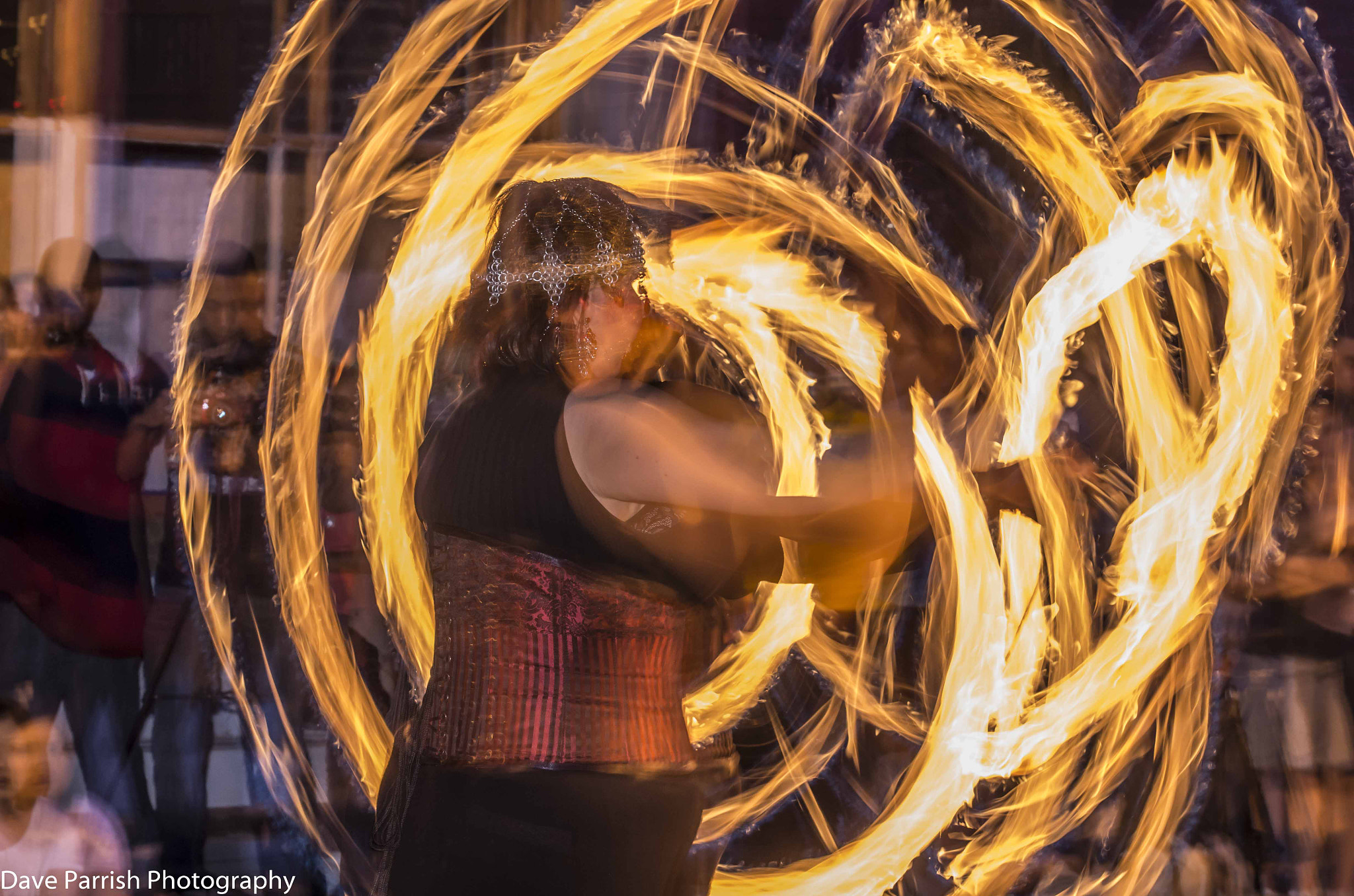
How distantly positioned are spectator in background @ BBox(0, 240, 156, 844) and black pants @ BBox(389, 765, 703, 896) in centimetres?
200

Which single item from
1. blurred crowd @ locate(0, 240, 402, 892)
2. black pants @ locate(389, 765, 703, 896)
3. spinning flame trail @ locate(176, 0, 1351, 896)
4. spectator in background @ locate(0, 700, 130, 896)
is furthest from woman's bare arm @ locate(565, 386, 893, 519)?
spectator in background @ locate(0, 700, 130, 896)

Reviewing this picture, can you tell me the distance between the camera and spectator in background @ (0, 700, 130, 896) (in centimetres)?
323

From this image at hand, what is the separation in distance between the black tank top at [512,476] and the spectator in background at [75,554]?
6.57 ft

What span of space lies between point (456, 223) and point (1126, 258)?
1597 millimetres

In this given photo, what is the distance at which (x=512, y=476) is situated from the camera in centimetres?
146

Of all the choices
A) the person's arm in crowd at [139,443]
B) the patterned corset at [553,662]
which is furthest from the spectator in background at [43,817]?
the patterned corset at [553,662]

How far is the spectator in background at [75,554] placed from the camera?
3127 millimetres

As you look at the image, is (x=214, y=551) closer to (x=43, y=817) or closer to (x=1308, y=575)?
(x=43, y=817)

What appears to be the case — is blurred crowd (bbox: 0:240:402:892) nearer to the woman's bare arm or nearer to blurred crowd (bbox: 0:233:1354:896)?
blurred crowd (bbox: 0:233:1354:896)

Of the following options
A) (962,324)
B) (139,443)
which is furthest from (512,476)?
(139,443)

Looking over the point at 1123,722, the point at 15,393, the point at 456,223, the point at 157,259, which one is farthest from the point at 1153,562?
the point at 157,259

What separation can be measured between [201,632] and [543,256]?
2.63 m

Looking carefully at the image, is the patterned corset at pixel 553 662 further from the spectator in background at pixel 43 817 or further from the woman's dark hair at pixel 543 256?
the spectator in background at pixel 43 817

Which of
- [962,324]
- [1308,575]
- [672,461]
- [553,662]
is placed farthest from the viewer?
[1308,575]
